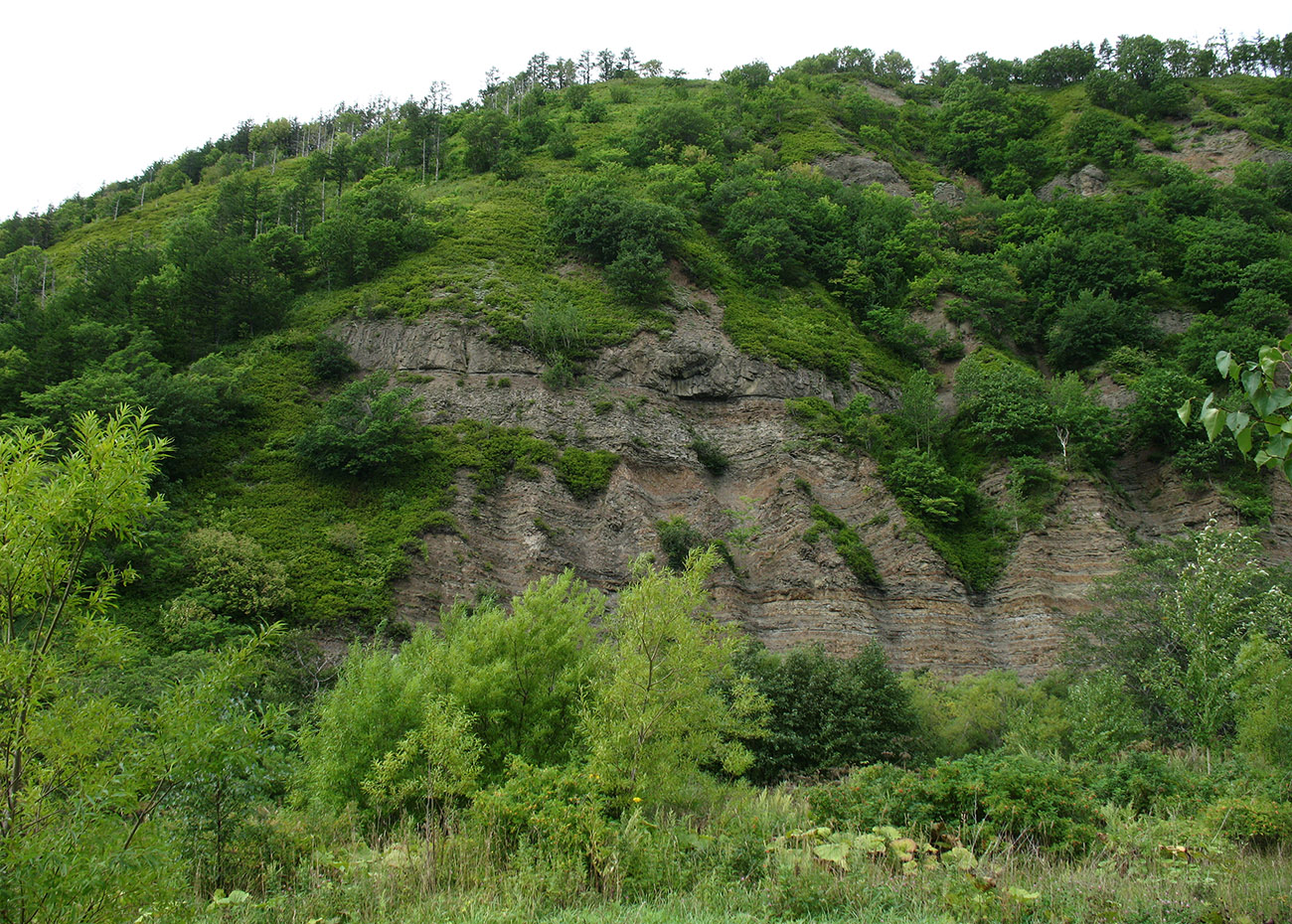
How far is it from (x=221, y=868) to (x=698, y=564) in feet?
25.0

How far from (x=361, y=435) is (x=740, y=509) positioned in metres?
18.1

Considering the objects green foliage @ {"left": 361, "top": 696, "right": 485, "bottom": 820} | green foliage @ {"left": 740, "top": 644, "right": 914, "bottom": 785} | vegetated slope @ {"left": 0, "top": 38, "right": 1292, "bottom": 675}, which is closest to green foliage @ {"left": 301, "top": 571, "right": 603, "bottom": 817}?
green foliage @ {"left": 361, "top": 696, "right": 485, "bottom": 820}

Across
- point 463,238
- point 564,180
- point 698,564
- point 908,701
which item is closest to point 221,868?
point 698,564

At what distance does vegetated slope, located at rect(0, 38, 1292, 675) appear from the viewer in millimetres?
32188

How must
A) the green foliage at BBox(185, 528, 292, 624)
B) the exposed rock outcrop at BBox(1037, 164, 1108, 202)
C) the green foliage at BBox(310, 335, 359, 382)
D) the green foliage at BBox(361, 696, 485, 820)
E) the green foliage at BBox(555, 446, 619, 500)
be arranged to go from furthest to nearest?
the exposed rock outcrop at BBox(1037, 164, 1108, 202)
the green foliage at BBox(310, 335, 359, 382)
the green foliage at BBox(555, 446, 619, 500)
the green foliage at BBox(185, 528, 292, 624)
the green foliage at BBox(361, 696, 485, 820)

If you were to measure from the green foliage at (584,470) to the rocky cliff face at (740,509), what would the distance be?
0.45 m

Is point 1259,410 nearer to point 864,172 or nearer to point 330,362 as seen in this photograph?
point 330,362

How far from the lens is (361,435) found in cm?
3462

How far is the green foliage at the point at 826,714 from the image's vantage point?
22.2 metres

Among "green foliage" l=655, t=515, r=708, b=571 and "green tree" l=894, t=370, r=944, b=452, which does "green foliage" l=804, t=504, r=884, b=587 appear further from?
"green tree" l=894, t=370, r=944, b=452

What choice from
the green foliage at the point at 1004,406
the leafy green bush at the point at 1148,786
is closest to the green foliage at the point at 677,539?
the green foliage at the point at 1004,406

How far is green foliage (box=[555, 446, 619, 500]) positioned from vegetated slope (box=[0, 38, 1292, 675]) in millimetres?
241

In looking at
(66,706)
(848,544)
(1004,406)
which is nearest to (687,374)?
(848,544)

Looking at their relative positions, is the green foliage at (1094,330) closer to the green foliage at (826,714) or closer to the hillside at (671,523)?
the hillside at (671,523)
